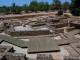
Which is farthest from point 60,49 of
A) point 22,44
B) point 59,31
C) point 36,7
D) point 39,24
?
point 36,7

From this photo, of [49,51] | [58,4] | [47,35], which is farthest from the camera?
[58,4]

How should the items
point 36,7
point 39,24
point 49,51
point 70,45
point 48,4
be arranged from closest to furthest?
point 49,51, point 70,45, point 39,24, point 36,7, point 48,4

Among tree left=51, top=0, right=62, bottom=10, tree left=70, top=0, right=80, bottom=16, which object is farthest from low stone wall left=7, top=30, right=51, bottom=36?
tree left=51, top=0, right=62, bottom=10

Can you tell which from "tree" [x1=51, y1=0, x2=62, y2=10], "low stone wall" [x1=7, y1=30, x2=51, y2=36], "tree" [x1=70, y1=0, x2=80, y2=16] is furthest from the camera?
"tree" [x1=51, y1=0, x2=62, y2=10]

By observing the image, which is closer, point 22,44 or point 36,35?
point 22,44

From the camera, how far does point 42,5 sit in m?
59.7

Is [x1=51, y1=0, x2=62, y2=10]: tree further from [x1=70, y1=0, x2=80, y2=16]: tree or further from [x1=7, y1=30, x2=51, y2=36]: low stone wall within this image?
[x1=7, y1=30, x2=51, y2=36]: low stone wall

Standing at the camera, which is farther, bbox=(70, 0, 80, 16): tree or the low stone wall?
bbox=(70, 0, 80, 16): tree

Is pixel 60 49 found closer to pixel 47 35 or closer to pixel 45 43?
pixel 45 43

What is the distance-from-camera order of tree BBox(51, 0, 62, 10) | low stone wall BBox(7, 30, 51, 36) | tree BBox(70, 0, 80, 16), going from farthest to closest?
1. tree BBox(51, 0, 62, 10)
2. tree BBox(70, 0, 80, 16)
3. low stone wall BBox(7, 30, 51, 36)

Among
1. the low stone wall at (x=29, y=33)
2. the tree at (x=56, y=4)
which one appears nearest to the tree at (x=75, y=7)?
the tree at (x=56, y=4)

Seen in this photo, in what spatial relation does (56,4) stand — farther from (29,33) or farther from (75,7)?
(29,33)

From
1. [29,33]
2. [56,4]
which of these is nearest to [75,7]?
[56,4]

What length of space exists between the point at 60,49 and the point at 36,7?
48.3m
